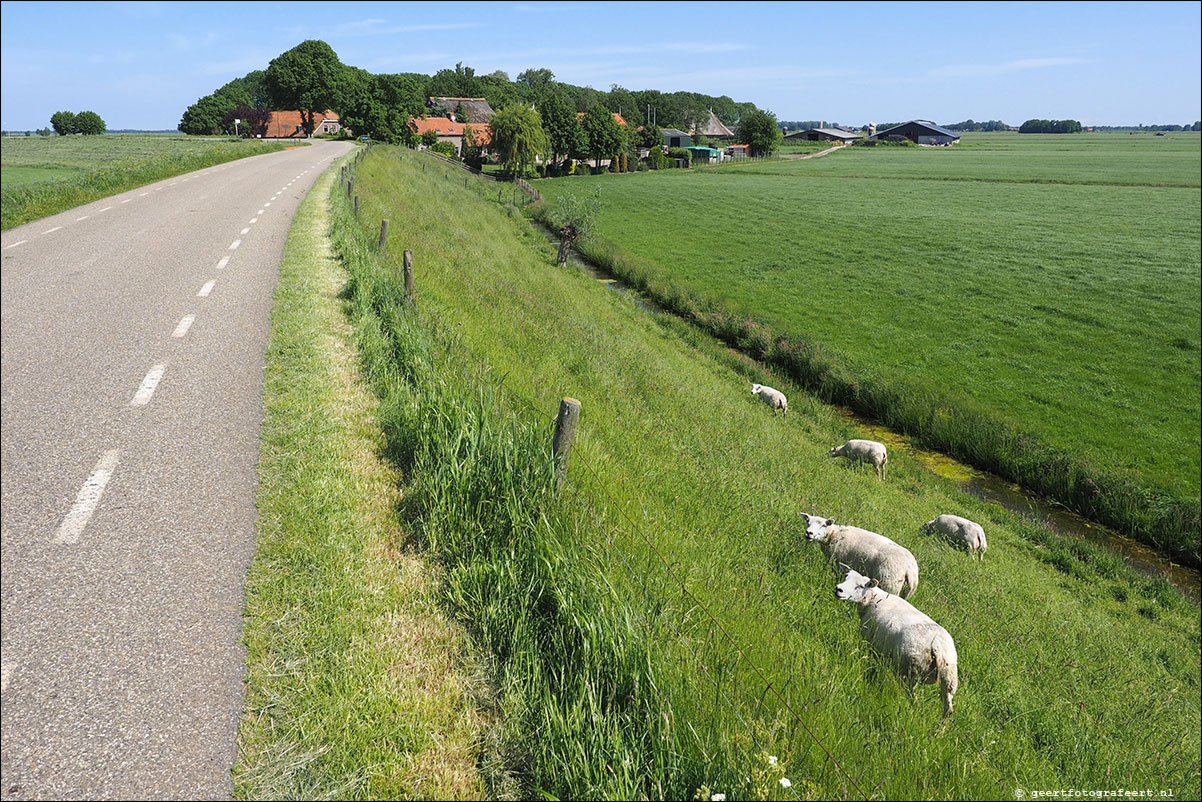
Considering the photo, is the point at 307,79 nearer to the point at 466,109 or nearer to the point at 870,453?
the point at 466,109

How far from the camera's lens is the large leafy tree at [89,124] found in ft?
20.6

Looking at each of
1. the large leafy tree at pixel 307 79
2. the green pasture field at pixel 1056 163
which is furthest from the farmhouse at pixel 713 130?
the large leafy tree at pixel 307 79

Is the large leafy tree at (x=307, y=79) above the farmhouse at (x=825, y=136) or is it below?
above

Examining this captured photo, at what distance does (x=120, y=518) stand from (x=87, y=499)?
1.55ft

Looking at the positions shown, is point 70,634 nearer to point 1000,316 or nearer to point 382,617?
point 382,617

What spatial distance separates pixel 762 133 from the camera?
122062 mm

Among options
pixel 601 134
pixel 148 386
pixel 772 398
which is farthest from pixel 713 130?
pixel 148 386

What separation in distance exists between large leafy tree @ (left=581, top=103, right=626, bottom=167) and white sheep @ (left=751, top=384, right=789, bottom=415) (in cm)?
8371

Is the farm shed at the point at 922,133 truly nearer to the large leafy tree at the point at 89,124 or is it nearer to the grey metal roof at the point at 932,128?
the grey metal roof at the point at 932,128

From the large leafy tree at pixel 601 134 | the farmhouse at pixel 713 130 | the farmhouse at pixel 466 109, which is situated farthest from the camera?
the farmhouse at pixel 713 130

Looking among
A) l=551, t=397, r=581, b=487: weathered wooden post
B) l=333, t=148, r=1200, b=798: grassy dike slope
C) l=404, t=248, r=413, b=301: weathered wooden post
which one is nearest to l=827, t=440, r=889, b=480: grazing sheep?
l=333, t=148, r=1200, b=798: grassy dike slope

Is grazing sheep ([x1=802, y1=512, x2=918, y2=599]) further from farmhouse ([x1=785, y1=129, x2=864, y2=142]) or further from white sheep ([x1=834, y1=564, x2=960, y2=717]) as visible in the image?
farmhouse ([x1=785, y1=129, x2=864, y2=142])

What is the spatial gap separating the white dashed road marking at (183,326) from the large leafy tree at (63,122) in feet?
15.3

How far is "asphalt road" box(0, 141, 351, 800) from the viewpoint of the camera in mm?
3686
